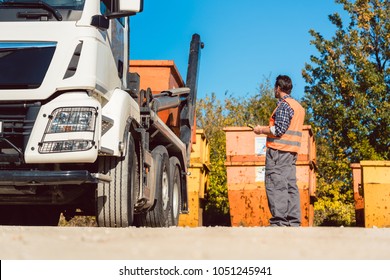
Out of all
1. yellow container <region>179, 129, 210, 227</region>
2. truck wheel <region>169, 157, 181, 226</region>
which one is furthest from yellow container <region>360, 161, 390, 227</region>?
truck wheel <region>169, 157, 181, 226</region>

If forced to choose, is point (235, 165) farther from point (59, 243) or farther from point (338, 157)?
point (338, 157)

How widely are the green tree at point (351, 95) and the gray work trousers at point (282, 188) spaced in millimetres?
13756

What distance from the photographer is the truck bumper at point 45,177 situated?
22.8 feet

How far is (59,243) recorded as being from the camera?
502 cm

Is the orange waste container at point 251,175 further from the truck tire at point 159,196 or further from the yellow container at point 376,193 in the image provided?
the truck tire at point 159,196

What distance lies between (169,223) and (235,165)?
4.18m

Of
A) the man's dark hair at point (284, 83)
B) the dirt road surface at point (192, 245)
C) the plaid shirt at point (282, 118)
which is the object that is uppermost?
the man's dark hair at point (284, 83)

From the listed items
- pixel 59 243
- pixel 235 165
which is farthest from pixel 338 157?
pixel 59 243

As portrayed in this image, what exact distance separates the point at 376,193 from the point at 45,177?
7.53m

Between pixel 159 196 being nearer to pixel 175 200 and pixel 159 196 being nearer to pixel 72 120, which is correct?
pixel 175 200

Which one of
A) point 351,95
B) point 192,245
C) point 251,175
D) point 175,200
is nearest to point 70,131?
point 192,245

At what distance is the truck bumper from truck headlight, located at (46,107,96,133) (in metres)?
0.35

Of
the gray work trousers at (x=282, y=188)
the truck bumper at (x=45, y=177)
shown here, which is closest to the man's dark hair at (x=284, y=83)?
the gray work trousers at (x=282, y=188)

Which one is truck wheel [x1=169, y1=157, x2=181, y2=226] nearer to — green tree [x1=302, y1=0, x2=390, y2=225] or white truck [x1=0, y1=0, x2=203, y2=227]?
white truck [x1=0, y1=0, x2=203, y2=227]
